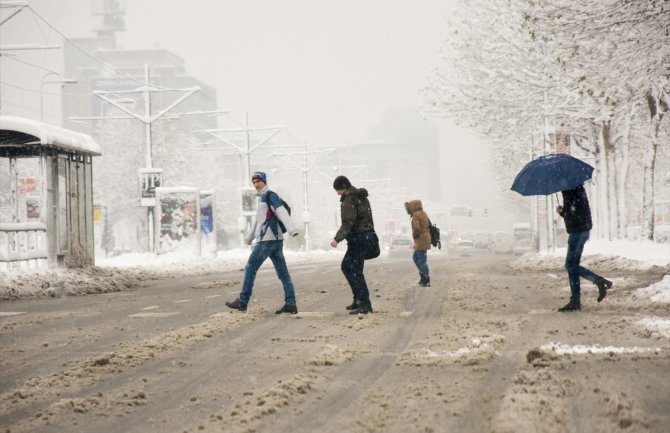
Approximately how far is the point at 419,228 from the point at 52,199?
797 centimetres

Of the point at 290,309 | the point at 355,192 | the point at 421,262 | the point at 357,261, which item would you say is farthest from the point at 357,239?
the point at 421,262

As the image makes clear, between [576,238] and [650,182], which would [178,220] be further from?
[576,238]

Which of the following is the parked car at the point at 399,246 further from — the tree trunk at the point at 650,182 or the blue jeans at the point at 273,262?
the blue jeans at the point at 273,262

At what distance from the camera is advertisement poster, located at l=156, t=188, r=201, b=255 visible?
28.6 m

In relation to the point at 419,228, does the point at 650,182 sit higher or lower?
higher

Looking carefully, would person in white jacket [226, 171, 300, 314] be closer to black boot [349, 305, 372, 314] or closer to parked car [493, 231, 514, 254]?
black boot [349, 305, 372, 314]

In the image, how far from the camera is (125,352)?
743cm

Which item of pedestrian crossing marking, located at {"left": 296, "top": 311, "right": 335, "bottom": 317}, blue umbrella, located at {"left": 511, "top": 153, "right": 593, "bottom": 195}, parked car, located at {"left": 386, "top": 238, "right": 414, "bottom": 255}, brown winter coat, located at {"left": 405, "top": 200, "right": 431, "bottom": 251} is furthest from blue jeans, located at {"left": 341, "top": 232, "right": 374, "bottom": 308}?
parked car, located at {"left": 386, "top": 238, "right": 414, "bottom": 255}

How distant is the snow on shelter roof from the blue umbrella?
10.3 metres

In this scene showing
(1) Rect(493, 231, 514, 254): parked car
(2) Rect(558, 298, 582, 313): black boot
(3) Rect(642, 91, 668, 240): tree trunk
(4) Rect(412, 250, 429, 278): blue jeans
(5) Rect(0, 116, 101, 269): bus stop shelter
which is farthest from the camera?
(1) Rect(493, 231, 514, 254): parked car

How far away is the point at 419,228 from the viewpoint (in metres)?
16.0

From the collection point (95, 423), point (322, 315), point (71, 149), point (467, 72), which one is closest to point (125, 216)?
point (467, 72)

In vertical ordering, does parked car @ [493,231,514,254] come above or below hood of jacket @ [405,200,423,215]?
below

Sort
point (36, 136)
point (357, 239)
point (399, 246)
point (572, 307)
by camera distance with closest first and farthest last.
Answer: point (572, 307) → point (357, 239) → point (36, 136) → point (399, 246)
